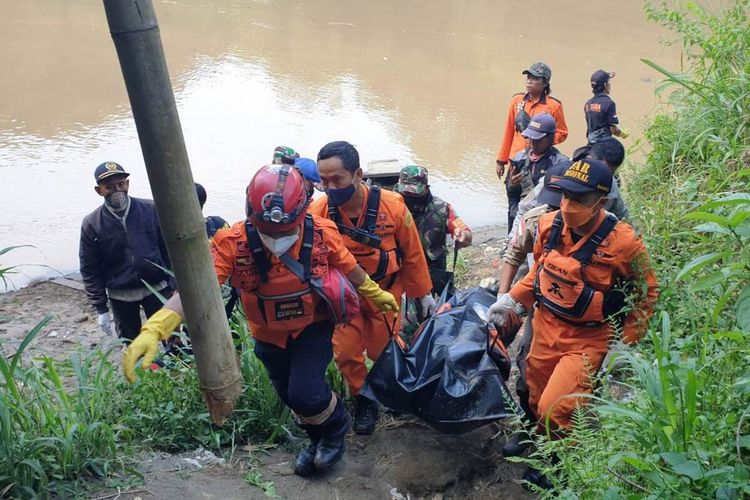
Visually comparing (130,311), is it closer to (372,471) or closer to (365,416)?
(365,416)

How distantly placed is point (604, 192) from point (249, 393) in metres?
2.05

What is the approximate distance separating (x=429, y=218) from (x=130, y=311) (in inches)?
91.1

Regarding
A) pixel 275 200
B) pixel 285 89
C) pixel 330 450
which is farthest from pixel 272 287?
pixel 285 89

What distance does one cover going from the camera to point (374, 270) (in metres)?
4.14

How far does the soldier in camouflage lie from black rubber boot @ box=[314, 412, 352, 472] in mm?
1653

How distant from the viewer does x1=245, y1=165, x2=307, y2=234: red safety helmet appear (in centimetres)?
306

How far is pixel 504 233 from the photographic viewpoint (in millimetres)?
8414

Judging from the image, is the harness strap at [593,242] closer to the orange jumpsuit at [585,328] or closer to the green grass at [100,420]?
the orange jumpsuit at [585,328]

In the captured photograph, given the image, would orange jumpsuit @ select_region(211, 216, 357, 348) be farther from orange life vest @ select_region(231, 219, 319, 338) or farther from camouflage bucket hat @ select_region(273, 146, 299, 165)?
camouflage bucket hat @ select_region(273, 146, 299, 165)

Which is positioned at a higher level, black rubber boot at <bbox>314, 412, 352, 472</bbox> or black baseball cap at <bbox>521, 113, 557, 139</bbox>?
black baseball cap at <bbox>521, 113, 557, 139</bbox>

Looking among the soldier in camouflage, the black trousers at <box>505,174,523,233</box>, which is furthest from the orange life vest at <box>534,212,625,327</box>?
the black trousers at <box>505,174,523,233</box>

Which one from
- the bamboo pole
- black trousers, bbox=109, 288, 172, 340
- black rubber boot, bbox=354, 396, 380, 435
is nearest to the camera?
the bamboo pole

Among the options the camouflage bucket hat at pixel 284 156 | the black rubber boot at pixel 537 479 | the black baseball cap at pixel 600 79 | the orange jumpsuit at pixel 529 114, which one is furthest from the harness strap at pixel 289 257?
the black baseball cap at pixel 600 79

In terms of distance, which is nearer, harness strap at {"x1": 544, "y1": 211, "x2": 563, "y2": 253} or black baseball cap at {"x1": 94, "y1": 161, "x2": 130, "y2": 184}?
harness strap at {"x1": 544, "y1": 211, "x2": 563, "y2": 253}
